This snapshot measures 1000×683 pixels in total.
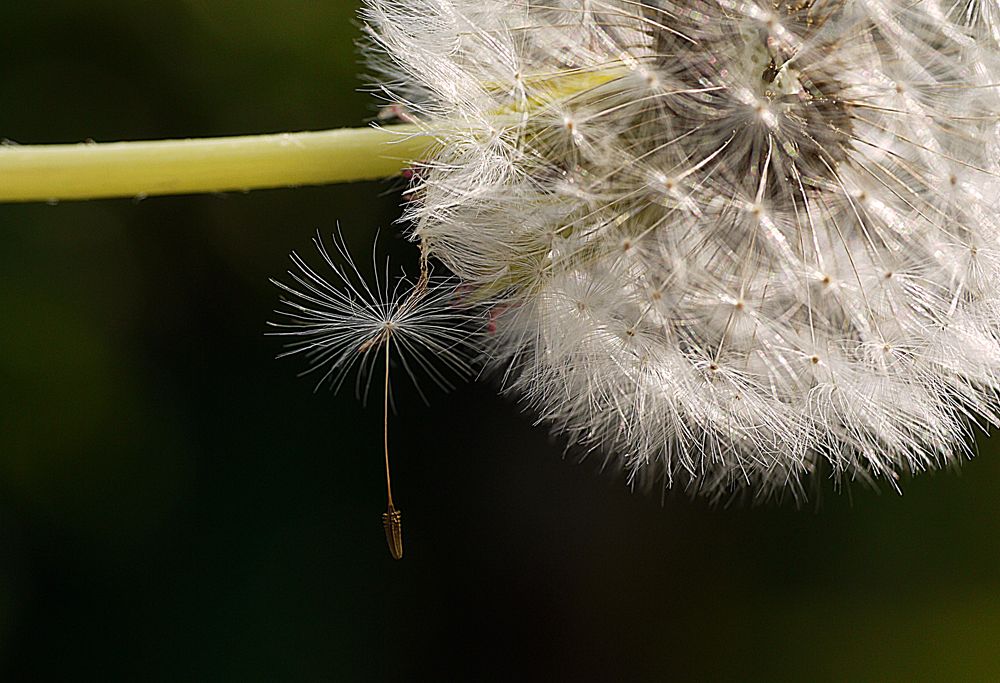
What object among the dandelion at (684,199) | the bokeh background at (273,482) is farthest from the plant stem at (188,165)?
the bokeh background at (273,482)

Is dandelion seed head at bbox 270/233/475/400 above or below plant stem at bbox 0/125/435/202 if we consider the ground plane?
below

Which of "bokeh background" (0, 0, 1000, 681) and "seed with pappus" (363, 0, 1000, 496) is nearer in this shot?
"seed with pappus" (363, 0, 1000, 496)

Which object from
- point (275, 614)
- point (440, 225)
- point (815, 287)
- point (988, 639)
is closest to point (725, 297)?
point (815, 287)

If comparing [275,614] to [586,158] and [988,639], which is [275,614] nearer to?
[988,639]

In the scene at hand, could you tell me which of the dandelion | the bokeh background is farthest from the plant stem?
the bokeh background

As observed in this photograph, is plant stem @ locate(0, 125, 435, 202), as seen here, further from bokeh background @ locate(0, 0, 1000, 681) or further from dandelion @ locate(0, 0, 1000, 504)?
bokeh background @ locate(0, 0, 1000, 681)

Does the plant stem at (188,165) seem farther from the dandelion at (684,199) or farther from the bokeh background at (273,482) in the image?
the bokeh background at (273,482)
